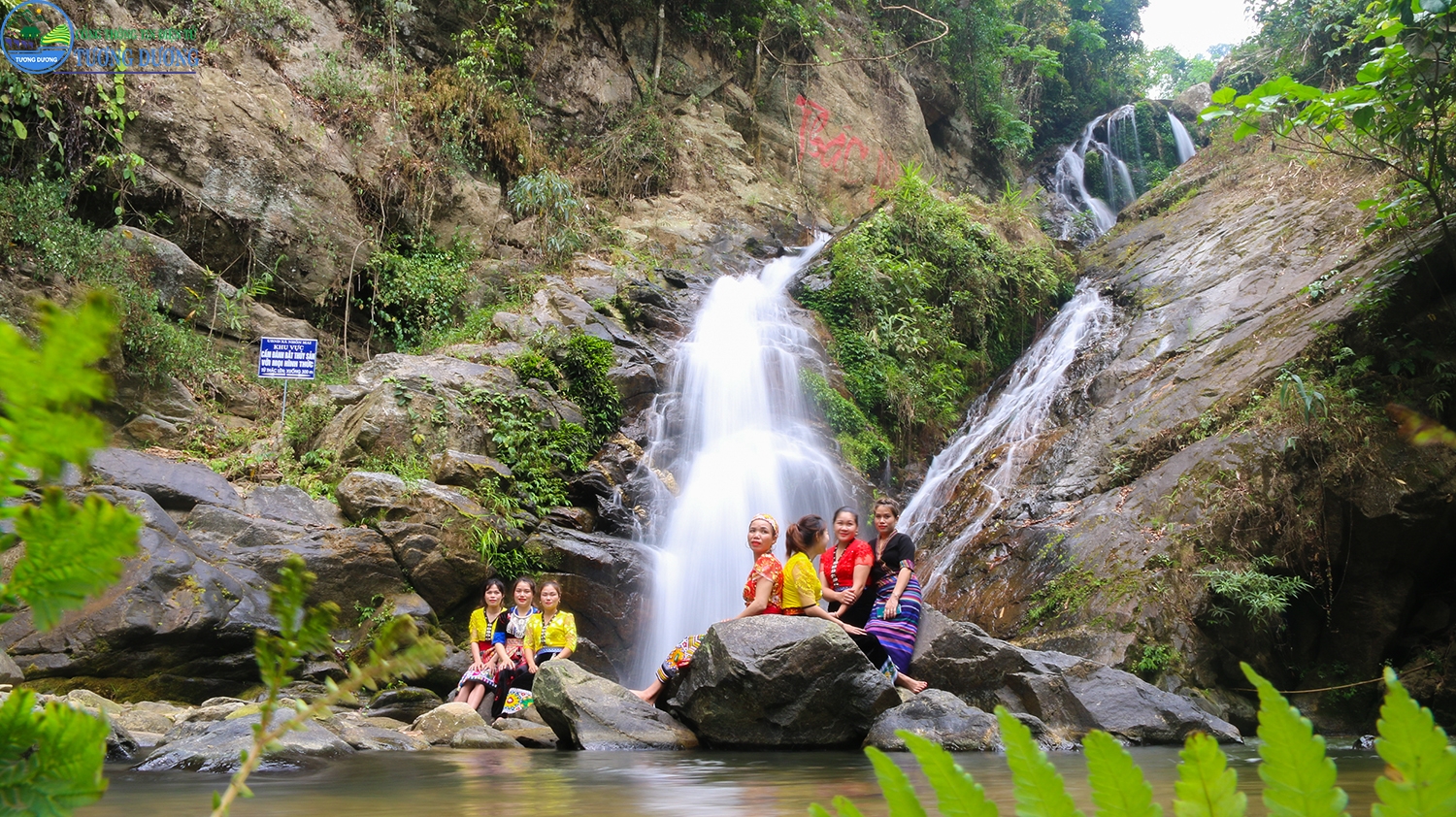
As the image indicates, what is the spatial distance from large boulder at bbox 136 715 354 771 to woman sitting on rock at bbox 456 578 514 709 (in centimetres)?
212

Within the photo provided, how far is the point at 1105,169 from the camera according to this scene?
2336 centimetres

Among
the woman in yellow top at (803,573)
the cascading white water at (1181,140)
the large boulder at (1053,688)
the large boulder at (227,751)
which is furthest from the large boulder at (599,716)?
the cascading white water at (1181,140)

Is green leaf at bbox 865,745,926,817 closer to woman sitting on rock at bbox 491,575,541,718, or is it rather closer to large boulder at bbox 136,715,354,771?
large boulder at bbox 136,715,354,771

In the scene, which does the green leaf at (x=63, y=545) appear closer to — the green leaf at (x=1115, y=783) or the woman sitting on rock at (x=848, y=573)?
the green leaf at (x=1115, y=783)

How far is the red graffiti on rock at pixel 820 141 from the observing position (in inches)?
795

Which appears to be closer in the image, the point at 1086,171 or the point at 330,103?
the point at 330,103

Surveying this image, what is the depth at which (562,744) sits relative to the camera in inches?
244

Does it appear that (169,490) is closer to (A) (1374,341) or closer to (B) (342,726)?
(B) (342,726)

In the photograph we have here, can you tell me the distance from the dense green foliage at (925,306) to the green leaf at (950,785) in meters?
13.2

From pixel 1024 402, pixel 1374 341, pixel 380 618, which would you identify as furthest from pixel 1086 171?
pixel 380 618

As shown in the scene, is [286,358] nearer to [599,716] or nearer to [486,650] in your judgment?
[486,650]

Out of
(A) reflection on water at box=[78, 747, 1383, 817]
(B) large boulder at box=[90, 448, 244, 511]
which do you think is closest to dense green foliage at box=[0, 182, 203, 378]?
(B) large boulder at box=[90, 448, 244, 511]

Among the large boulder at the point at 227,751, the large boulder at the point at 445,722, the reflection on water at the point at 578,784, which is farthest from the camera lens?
the large boulder at the point at 445,722

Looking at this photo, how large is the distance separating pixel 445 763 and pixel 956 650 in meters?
4.05
